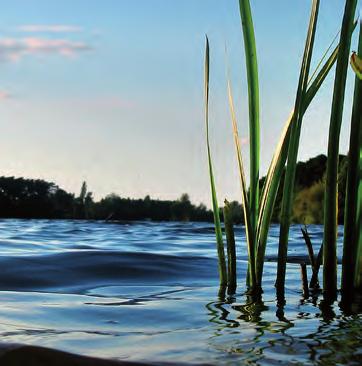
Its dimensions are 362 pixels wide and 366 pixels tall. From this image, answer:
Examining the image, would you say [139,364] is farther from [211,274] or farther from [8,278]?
[211,274]

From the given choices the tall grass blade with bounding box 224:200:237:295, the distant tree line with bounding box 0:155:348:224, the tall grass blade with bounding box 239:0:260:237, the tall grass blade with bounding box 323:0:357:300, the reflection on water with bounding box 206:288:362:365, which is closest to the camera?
the reflection on water with bounding box 206:288:362:365

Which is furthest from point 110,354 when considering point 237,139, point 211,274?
point 211,274

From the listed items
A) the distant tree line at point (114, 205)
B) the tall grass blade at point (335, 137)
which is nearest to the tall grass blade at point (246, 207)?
the tall grass blade at point (335, 137)

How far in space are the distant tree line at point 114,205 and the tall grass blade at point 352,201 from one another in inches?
556

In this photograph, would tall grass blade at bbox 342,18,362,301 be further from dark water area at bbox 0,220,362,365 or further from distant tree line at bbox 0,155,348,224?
distant tree line at bbox 0,155,348,224

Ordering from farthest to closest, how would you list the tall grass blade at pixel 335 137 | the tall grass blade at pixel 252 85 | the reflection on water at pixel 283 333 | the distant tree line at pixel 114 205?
the distant tree line at pixel 114 205
the tall grass blade at pixel 252 85
the tall grass blade at pixel 335 137
the reflection on water at pixel 283 333

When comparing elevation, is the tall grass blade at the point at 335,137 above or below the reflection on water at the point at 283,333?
above

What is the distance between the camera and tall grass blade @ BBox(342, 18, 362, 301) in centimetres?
191

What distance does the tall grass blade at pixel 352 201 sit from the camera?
191cm

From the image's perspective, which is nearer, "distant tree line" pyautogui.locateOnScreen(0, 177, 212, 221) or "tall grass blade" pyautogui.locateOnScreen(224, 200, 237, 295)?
"tall grass blade" pyautogui.locateOnScreen(224, 200, 237, 295)

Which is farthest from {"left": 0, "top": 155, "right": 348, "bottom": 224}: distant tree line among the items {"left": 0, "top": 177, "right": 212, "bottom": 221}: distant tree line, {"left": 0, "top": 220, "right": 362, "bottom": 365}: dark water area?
{"left": 0, "top": 220, "right": 362, "bottom": 365}: dark water area

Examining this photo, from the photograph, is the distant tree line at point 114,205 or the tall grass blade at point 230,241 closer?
the tall grass blade at point 230,241

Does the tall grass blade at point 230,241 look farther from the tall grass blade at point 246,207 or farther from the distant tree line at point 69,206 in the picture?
the distant tree line at point 69,206

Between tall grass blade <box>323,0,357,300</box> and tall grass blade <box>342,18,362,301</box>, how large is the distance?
1.6 inches
